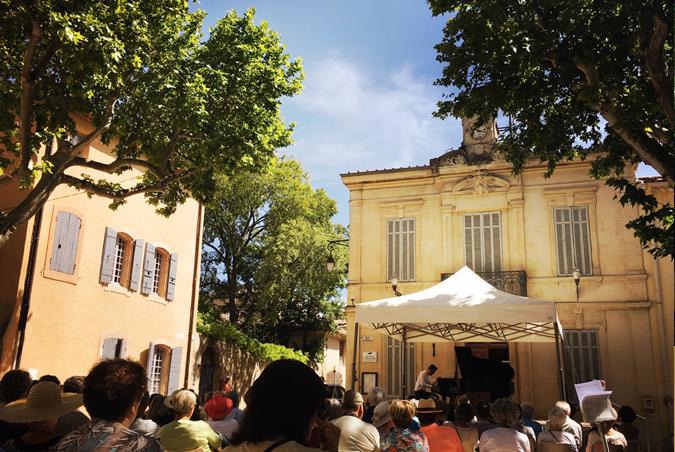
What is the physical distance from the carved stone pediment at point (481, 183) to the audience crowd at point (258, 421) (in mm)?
10515

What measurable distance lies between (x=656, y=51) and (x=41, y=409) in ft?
23.9

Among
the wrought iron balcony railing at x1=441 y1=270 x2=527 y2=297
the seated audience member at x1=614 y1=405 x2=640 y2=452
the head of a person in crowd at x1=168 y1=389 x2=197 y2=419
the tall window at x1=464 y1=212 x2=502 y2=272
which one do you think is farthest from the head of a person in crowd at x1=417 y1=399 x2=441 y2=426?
the tall window at x1=464 y1=212 x2=502 y2=272

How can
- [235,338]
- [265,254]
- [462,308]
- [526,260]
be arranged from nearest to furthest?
[462,308]
[526,260]
[235,338]
[265,254]

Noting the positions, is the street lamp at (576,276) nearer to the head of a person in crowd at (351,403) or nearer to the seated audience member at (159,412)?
the head of a person in crowd at (351,403)

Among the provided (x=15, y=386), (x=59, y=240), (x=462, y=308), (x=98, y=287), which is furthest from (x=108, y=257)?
(x=15, y=386)

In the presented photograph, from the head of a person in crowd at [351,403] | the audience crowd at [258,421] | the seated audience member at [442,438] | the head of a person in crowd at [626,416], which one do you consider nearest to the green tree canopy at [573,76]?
the head of a person in crowd at [626,416]

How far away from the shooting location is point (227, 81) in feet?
36.4

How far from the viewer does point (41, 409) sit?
364 cm

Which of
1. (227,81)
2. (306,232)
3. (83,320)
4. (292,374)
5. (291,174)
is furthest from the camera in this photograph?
(291,174)

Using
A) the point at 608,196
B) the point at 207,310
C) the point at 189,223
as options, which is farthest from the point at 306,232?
the point at 608,196

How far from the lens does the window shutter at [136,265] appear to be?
48.5ft

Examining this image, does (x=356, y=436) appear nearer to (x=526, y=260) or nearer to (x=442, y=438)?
(x=442, y=438)

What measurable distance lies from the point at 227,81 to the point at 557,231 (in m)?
9.97

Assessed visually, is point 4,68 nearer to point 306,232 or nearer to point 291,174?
point 306,232
